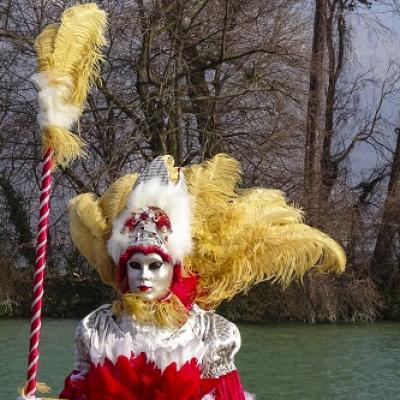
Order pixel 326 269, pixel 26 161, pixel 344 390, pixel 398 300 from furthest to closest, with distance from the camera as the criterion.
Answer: pixel 26 161, pixel 398 300, pixel 344 390, pixel 326 269

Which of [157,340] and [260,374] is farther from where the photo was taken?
[260,374]

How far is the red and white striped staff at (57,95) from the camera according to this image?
2.79 metres

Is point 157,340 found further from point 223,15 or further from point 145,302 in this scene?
point 223,15

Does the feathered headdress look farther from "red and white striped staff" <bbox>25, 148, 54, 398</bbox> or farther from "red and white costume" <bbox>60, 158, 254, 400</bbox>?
"red and white striped staff" <bbox>25, 148, 54, 398</bbox>

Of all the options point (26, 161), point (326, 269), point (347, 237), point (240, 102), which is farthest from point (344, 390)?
point (26, 161)

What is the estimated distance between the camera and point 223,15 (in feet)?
36.4

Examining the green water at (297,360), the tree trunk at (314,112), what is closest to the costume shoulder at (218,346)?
the green water at (297,360)

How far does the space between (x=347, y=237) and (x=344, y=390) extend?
16.0 ft

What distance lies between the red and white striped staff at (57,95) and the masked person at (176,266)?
26cm

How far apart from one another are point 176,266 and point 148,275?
11 centimetres

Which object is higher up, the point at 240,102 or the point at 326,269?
the point at 240,102

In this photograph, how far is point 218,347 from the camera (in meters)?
2.91

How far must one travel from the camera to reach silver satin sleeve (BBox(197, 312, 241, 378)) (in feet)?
9.55

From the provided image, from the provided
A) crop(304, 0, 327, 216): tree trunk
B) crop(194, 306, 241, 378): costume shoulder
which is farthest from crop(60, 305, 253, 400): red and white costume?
crop(304, 0, 327, 216): tree trunk
